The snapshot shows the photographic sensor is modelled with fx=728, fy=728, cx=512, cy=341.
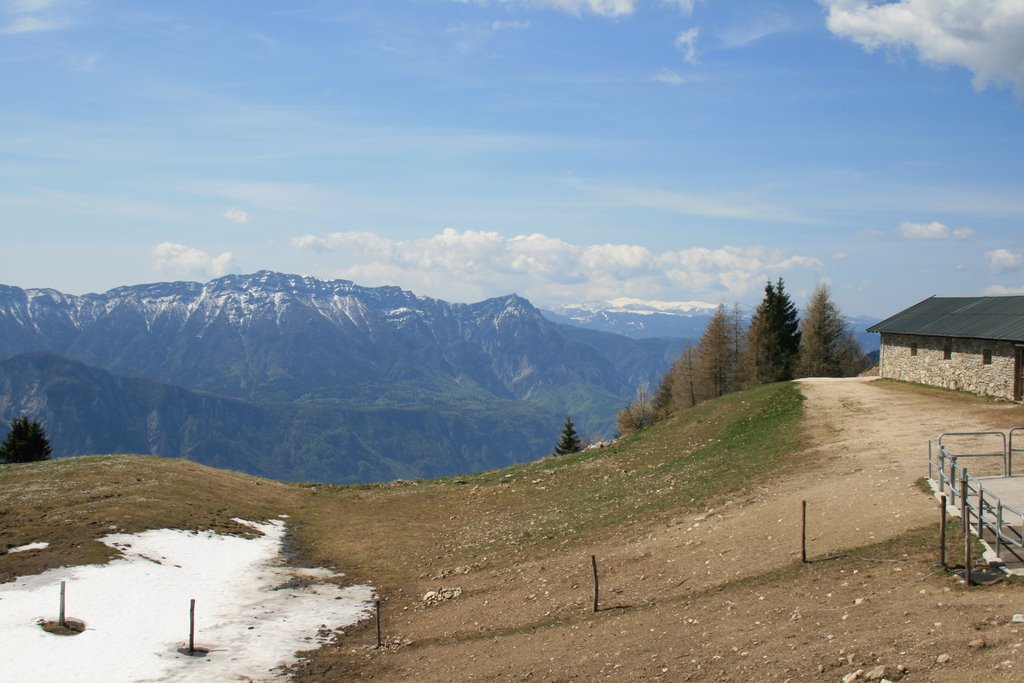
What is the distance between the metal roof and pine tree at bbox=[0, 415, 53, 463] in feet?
229

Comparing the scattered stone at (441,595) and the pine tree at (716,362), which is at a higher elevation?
the pine tree at (716,362)

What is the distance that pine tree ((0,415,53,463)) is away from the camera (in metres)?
61.1

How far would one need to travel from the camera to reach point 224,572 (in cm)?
2958

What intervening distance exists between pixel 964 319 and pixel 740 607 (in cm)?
3903

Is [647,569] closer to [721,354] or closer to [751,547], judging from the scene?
[751,547]

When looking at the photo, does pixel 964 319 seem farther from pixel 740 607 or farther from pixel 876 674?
pixel 876 674

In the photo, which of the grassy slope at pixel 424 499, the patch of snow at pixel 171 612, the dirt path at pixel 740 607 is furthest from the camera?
the grassy slope at pixel 424 499

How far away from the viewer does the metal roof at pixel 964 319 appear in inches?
1679

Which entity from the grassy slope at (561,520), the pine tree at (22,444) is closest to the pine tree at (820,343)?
the grassy slope at (561,520)

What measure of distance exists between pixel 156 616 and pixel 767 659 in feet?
64.1

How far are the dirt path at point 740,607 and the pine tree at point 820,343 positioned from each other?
5478cm

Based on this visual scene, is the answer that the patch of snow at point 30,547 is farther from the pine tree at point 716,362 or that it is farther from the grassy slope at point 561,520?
the pine tree at point 716,362

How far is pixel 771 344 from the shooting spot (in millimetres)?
76625

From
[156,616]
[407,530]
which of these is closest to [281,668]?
[156,616]
